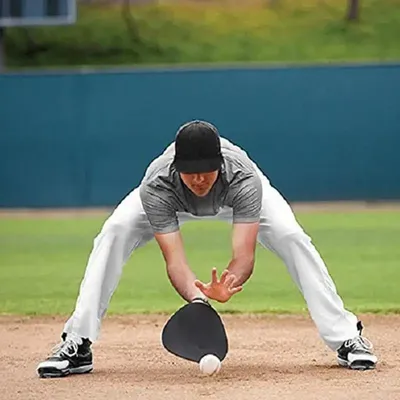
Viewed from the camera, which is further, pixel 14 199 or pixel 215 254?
pixel 14 199

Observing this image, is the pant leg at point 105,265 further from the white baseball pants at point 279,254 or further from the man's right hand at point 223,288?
the man's right hand at point 223,288

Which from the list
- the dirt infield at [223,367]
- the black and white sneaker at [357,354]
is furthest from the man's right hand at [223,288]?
the black and white sneaker at [357,354]

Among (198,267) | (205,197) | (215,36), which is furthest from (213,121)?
(205,197)

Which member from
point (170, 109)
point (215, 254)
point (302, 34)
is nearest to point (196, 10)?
point (302, 34)

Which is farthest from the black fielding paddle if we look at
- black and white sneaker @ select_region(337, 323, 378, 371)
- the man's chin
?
black and white sneaker @ select_region(337, 323, 378, 371)

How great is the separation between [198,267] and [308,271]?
17.8ft

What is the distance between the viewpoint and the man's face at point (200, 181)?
17.3 feet

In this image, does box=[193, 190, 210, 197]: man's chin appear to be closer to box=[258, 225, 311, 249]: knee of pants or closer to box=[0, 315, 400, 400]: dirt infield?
box=[258, 225, 311, 249]: knee of pants

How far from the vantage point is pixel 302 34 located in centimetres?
2564

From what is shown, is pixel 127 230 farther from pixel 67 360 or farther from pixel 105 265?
pixel 67 360

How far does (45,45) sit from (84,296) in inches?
789

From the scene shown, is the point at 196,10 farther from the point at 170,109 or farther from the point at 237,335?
the point at 237,335

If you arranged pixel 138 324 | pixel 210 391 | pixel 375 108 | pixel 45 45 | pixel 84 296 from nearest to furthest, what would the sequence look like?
1. pixel 210 391
2. pixel 84 296
3. pixel 138 324
4. pixel 375 108
5. pixel 45 45

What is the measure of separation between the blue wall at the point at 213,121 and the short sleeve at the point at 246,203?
A: 13174 mm
